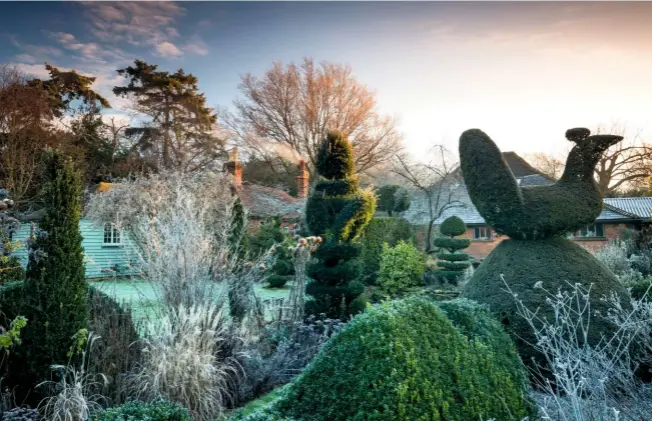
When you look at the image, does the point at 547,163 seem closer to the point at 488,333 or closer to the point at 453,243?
the point at 453,243

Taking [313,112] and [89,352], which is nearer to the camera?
[89,352]

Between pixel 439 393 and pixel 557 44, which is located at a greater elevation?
pixel 557 44

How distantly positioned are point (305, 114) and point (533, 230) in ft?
63.8

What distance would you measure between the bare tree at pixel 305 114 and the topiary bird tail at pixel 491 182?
17969 mm

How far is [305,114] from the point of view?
23.5 meters

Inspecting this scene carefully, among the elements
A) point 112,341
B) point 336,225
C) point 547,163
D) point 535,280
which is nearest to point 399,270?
point 336,225

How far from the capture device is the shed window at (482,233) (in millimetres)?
20266

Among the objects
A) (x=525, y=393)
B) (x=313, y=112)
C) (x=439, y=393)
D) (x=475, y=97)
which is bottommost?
(x=525, y=393)

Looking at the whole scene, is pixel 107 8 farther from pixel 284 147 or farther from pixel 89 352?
pixel 284 147

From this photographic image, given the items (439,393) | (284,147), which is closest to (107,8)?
(439,393)

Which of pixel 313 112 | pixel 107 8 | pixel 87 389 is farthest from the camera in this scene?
pixel 313 112

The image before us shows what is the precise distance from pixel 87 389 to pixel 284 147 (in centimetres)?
2106

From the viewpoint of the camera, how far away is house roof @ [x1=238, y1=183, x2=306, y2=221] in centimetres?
1861

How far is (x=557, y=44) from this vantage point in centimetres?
707
